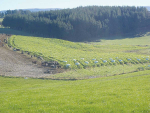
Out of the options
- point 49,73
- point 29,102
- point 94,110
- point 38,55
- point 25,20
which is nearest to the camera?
point 94,110

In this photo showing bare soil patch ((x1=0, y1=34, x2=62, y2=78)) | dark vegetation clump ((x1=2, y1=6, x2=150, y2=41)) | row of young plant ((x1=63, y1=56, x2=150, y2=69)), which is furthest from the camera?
dark vegetation clump ((x1=2, y1=6, x2=150, y2=41))

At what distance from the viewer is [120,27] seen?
6486 inches

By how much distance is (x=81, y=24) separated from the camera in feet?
460

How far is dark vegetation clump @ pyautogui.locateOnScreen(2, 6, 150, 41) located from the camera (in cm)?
13050

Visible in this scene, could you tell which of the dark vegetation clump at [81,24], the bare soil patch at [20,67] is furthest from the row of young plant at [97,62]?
the dark vegetation clump at [81,24]

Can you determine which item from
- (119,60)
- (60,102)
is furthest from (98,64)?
(60,102)

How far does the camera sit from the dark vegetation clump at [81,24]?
13050 centimetres

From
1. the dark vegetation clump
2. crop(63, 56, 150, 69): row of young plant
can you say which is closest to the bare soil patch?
crop(63, 56, 150, 69): row of young plant

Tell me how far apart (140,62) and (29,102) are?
49.8 meters

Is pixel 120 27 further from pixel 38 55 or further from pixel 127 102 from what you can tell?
pixel 127 102

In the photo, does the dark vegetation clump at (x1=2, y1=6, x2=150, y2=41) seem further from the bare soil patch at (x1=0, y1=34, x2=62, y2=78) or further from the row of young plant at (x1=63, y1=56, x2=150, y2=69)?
the bare soil patch at (x1=0, y1=34, x2=62, y2=78)

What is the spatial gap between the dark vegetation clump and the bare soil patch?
243 feet

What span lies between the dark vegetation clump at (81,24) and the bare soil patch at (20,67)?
7409 cm

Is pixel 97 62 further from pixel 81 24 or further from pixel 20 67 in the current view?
pixel 81 24
